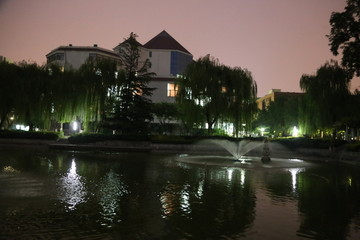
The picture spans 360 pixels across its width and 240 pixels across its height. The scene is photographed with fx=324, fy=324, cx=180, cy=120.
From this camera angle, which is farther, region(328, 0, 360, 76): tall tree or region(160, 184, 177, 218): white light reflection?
region(328, 0, 360, 76): tall tree

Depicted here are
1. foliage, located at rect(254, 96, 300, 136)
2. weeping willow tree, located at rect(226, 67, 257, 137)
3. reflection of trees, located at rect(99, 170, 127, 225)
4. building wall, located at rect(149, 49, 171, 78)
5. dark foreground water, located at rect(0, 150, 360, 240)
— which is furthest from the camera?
building wall, located at rect(149, 49, 171, 78)

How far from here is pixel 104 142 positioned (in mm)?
34625

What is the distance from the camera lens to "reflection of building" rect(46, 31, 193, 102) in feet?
191

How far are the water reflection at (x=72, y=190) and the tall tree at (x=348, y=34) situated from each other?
2732 centimetres

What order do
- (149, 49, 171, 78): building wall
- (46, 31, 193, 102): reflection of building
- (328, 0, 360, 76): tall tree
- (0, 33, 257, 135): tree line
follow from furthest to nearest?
(149, 49, 171, 78): building wall, (46, 31, 193, 102): reflection of building, (0, 33, 257, 135): tree line, (328, 0, 360, 76): tall tree

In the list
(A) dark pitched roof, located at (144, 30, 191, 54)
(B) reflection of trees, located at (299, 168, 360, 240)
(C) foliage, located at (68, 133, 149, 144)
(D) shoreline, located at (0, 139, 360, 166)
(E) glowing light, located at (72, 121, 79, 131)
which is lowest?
(B) reflection of trees, located at (299, 168, 360, 240)

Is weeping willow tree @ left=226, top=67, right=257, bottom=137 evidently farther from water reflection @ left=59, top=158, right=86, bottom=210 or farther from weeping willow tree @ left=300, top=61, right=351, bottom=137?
water reflection @ left=59, top=158, right=86, bottom=210

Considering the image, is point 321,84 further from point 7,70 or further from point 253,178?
point 7,70

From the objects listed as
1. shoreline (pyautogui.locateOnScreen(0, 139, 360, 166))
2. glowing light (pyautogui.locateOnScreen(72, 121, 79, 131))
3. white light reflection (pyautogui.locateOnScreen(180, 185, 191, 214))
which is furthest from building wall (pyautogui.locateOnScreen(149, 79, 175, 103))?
white light reflection (pyautogui.locateOnScreen(180, 185, 191, 214))

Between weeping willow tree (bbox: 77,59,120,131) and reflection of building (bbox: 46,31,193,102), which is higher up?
reflection of building (bbox: 46,31,193,102)

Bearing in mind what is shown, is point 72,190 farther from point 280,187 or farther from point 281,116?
point 281,116

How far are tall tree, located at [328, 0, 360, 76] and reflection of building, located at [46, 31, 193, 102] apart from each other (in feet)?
96.0

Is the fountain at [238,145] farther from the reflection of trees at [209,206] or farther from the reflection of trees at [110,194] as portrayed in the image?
the reflection of trees at [110,194]

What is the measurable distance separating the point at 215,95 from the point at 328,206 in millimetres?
28799
